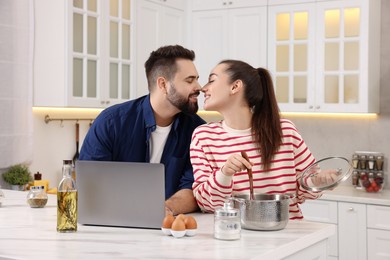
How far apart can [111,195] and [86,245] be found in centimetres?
30

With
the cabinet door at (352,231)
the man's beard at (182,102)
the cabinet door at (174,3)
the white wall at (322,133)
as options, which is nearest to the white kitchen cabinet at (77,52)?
the white wall at (322,133)

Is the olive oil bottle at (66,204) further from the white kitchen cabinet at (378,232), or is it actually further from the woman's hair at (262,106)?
the white kitchen cabinet at (378,232)

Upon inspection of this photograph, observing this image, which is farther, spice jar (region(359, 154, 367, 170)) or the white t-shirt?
spice jar (region(359, 154, 367, 170))

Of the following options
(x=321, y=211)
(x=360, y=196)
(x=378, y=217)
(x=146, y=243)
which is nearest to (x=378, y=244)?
(x=378, y=217)

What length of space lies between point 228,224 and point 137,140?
3.26ft

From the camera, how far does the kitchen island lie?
185 cm

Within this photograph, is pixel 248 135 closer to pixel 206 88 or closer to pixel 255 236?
pixel 206 88

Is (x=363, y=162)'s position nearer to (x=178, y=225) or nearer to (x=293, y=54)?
(x=293, y=54)

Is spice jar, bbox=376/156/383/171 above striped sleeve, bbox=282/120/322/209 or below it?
below

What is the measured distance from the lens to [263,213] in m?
2.15

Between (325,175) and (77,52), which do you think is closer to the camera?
(325,175)

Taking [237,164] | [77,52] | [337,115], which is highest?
[77,52]

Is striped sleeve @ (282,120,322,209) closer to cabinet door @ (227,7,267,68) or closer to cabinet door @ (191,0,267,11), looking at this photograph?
cabinet door @ (227,7,267,68)

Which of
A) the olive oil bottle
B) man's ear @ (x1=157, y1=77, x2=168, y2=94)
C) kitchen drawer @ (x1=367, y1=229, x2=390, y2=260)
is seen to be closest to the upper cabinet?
kitchen drawer @ (x1=367, y1=229, x2=390, y2=260)
